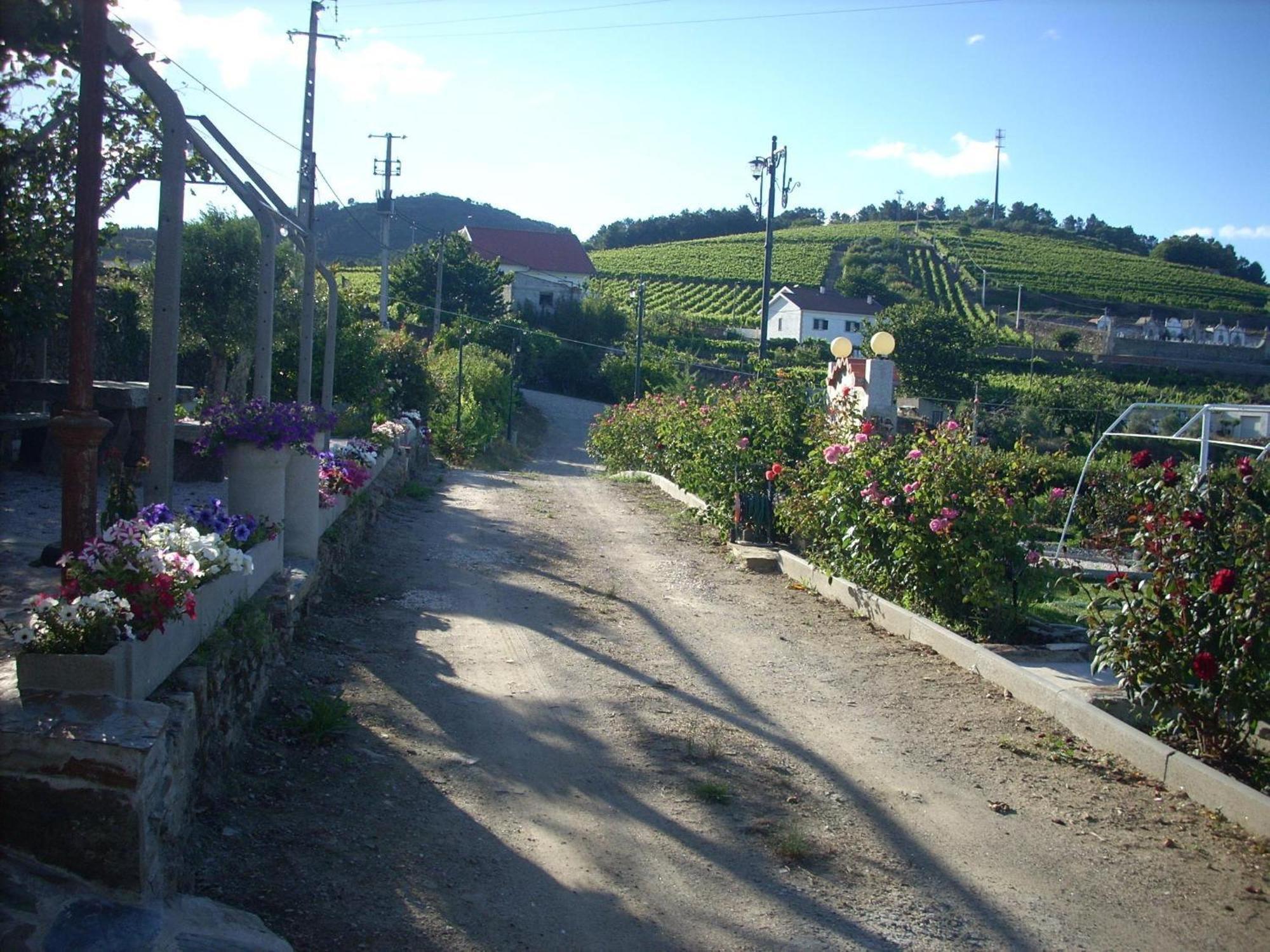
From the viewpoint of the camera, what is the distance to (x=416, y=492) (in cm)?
1564

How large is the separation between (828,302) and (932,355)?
26.2 metres

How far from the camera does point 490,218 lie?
116m

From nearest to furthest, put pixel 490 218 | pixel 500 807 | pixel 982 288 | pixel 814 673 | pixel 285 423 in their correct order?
pixel 500 807, pixel 285 423, pixel 814 673, pixel 982 288, pixel 490 218

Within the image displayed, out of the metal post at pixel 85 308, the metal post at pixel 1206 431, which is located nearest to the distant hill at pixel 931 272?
the metal post at pixel 1206 431

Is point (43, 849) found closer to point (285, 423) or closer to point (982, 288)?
point (285, 423)

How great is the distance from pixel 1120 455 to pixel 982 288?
47.7m

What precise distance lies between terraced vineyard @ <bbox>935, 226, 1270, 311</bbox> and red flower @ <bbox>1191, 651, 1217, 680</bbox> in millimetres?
74854

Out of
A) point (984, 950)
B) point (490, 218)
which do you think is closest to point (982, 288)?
point (490, 218)

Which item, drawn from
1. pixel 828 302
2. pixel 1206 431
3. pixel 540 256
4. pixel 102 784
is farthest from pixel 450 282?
pixel 102 784

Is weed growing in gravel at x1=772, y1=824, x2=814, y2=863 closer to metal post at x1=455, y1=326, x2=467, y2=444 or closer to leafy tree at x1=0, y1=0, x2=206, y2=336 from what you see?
leafy tree at x1=0, y1=0, x2=206, y2=336

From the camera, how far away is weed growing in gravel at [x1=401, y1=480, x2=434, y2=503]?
15.5 metres

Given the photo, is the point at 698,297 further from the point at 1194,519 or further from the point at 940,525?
the point at 1194,519

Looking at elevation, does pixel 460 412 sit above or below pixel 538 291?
below

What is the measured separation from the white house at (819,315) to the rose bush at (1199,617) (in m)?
60.6
